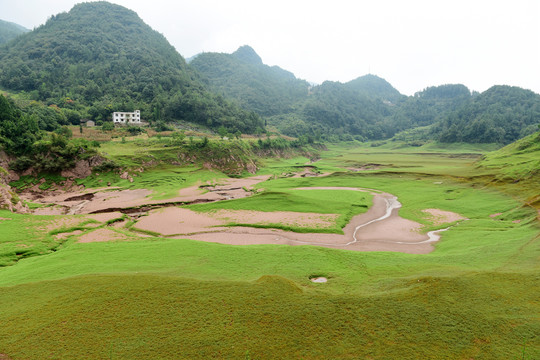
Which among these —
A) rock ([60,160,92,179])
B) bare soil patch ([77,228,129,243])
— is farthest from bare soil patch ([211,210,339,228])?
rock ([60,160,92,179])

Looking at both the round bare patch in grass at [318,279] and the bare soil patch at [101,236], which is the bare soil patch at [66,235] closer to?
the bare soil patch at [101,236]

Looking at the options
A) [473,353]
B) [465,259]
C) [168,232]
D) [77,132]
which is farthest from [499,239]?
[77,132]

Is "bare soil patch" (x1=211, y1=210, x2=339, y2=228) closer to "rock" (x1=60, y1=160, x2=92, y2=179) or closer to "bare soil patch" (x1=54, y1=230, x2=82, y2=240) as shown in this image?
"bare soil patch" (x1=54, y1=230, x2=82, y2=240)

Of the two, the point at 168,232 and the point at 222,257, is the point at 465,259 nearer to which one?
the point at 222,257

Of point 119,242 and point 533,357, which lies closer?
point 533,357

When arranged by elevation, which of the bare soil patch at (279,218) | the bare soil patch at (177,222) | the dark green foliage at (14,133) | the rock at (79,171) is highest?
the dark green foliage at (14,133)

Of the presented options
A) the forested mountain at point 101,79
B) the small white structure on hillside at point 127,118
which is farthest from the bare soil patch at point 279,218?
the forested mountain at point 101,79

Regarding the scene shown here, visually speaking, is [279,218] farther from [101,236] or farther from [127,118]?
[127,118]
